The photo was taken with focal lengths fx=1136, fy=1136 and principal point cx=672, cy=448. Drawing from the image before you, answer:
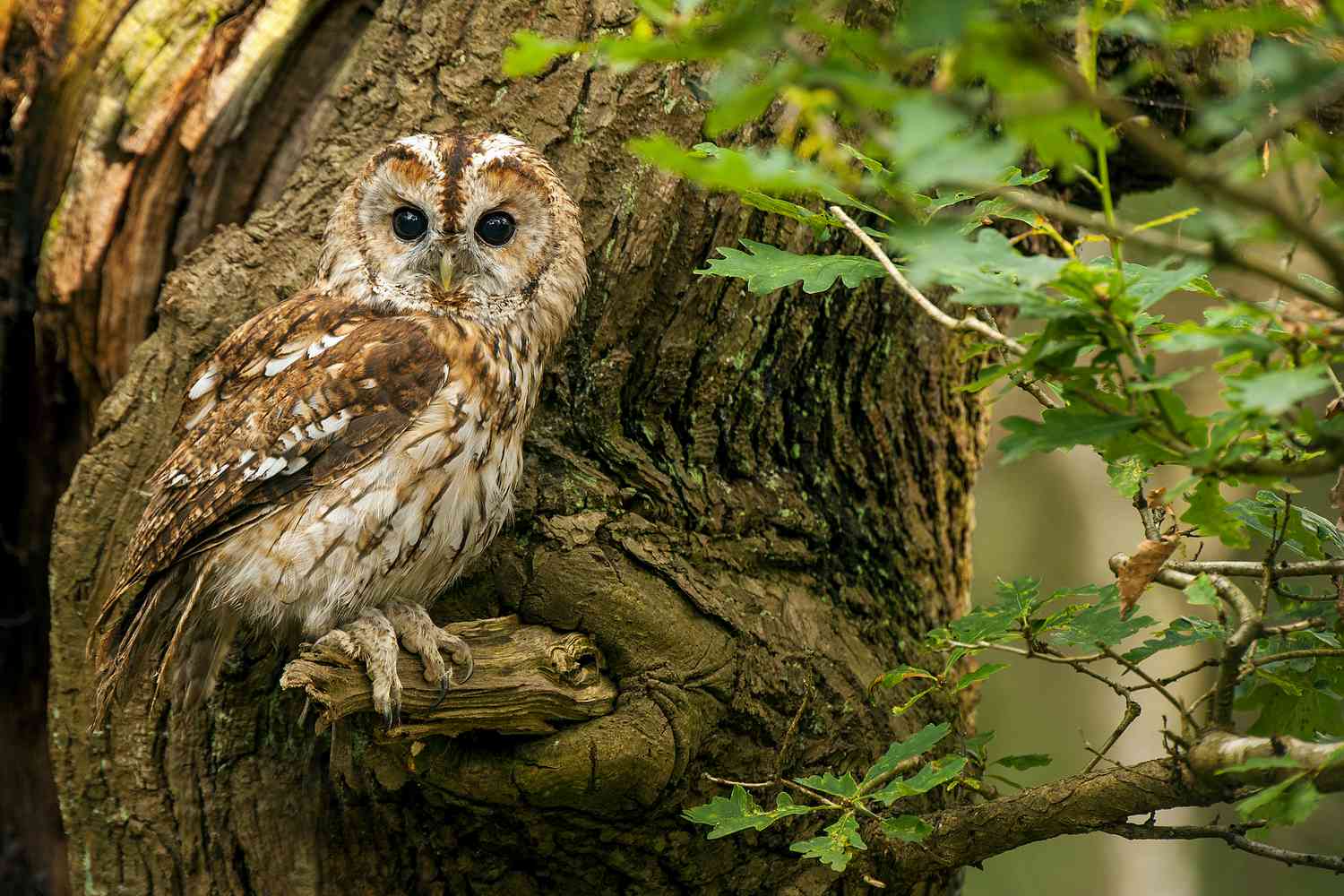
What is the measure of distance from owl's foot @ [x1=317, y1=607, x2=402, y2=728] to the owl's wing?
11.8 inches

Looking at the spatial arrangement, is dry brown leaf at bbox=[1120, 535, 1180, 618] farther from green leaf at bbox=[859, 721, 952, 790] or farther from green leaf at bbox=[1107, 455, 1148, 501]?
green leaf at bbox=[859, 721, 952, 790]

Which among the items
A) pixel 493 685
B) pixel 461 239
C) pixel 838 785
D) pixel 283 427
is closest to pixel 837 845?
pixel 838 785

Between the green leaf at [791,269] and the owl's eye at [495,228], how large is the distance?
808 millimetres

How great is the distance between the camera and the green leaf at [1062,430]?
1.19 m

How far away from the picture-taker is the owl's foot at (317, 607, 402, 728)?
1.96 m

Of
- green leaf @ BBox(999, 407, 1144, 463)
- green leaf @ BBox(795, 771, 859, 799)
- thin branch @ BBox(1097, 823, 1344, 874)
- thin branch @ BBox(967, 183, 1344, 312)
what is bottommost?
green leaf @ BBox(795, 771, 859, 799)

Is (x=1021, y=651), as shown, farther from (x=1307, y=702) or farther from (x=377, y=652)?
(x=377, y=652)

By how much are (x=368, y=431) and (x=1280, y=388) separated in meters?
1.66

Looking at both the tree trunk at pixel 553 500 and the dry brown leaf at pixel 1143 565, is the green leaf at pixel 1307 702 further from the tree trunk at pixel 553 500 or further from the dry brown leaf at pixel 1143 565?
the tree trunk at pixel 553 500

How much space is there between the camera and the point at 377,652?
80.0 inches

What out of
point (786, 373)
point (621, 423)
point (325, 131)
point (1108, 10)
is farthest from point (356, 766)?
point (1108, 10)

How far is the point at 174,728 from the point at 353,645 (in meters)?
0.65

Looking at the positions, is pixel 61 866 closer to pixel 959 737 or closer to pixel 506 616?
pixel 506 616

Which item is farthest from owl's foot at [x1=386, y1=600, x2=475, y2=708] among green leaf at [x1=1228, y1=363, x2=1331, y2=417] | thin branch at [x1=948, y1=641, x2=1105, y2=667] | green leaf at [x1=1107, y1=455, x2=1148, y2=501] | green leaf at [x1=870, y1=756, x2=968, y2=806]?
green leaf at [x1=1228, y1=363, x2=1331, y2=417]
